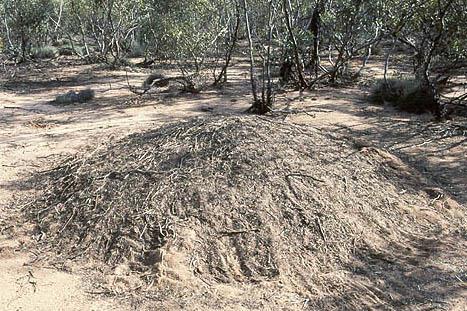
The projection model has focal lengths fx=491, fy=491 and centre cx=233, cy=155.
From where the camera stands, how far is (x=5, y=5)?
15.5 metres

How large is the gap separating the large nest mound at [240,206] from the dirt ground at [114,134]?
0.30 meters

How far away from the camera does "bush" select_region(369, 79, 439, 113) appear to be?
8.39 metres

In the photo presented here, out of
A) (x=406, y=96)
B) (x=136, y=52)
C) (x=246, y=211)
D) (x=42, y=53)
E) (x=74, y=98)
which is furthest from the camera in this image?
(x=136, y=52)

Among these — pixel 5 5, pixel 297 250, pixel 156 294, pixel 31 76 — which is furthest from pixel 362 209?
pixel 5 5

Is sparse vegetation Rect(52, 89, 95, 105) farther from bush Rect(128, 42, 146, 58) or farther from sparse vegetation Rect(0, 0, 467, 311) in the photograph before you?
bush Rect(128, 42, 146, 58)

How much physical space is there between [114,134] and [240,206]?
3.40 metres

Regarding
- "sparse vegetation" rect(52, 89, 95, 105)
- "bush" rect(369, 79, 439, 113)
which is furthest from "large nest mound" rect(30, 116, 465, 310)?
"sparse vegetation" rect(52, 89, 95, 105)

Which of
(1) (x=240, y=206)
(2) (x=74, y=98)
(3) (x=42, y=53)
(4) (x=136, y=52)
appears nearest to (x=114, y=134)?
(1) (x=240, y=206)

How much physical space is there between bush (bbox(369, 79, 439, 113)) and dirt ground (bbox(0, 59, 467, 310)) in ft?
0.92

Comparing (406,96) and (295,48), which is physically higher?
(295,48)

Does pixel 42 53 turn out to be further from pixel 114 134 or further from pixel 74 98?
pixel 114 134

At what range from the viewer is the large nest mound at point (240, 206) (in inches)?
148

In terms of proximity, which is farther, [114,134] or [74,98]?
[74,98]

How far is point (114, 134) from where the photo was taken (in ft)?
22.8
